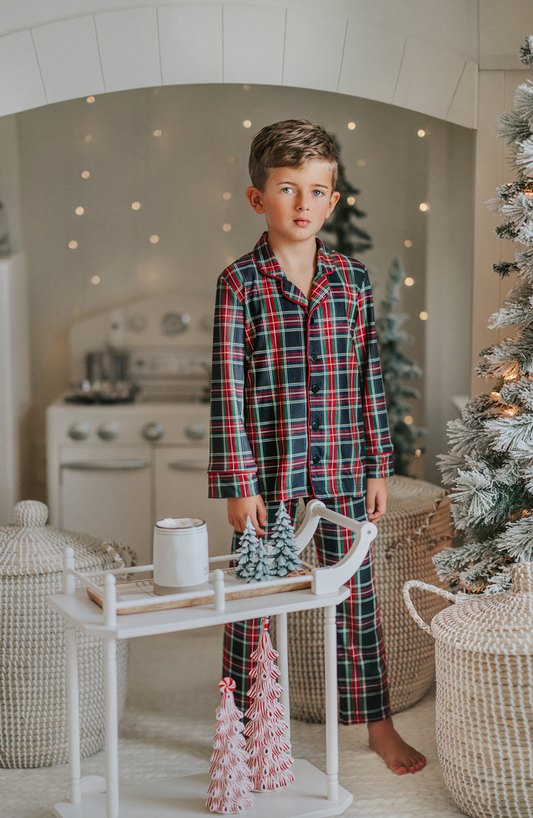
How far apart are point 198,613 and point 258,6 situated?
5.17 ft

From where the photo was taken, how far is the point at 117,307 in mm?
3350

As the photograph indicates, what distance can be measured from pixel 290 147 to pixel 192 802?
4.31 ft

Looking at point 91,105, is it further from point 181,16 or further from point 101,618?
point 101,618

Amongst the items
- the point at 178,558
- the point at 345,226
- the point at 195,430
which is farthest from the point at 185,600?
the point at 345,226

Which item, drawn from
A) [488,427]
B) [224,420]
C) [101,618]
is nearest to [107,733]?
[101,618]

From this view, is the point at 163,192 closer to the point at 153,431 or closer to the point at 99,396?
the point at 99,396

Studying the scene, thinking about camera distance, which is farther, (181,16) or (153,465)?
(153,465)

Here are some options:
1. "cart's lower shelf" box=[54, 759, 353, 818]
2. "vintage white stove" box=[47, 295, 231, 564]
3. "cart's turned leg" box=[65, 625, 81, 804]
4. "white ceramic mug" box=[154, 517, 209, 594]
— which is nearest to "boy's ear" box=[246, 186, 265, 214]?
"white ceramic mug" box=[154, 517, 209, 594]

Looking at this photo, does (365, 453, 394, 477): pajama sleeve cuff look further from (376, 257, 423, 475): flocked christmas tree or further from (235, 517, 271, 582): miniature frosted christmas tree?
(376, 257, 423, 475): flocked christmas tree

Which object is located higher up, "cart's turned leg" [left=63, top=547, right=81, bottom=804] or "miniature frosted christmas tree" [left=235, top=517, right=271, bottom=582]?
"miniature frosted christmas tree" [left=235, top=517, right=271, bottom=582]

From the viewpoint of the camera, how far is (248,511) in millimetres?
1721

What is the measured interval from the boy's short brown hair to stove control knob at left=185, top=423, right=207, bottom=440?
137 centimetres

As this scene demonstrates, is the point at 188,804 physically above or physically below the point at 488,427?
below

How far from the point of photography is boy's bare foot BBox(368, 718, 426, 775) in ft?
6.04
